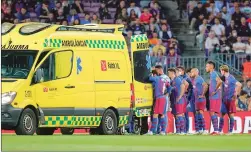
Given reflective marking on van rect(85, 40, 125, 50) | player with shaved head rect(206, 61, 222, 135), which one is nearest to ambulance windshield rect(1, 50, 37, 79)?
reflective marking on van rect(85, 40, 125, 50)

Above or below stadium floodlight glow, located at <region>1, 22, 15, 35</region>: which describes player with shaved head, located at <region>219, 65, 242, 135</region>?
A: below

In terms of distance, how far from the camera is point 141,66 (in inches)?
1176

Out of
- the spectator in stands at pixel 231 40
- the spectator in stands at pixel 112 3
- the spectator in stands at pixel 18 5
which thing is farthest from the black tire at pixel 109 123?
the spectator in stands at pixel 112 3

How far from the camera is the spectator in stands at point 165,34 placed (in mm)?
40056

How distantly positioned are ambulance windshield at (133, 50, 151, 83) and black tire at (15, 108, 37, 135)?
12.9ft

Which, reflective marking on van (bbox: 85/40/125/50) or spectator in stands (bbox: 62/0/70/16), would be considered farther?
spectator in stands (bbox: 62/0/70/16)

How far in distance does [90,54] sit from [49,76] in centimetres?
152

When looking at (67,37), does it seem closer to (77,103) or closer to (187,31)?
(77,103)

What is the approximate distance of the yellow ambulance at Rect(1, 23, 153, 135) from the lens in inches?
1041

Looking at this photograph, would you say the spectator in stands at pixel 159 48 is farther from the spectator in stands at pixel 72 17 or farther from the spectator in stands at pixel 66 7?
the spectator in stands at pixel 66 7

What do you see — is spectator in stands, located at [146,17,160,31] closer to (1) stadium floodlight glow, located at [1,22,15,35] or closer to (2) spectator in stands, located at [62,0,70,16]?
(2) spectator in stands, located at [62,0,70,16]

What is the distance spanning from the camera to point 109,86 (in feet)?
93.6

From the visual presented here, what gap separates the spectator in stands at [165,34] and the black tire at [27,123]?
550 inches

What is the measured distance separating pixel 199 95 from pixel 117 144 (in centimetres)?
753
